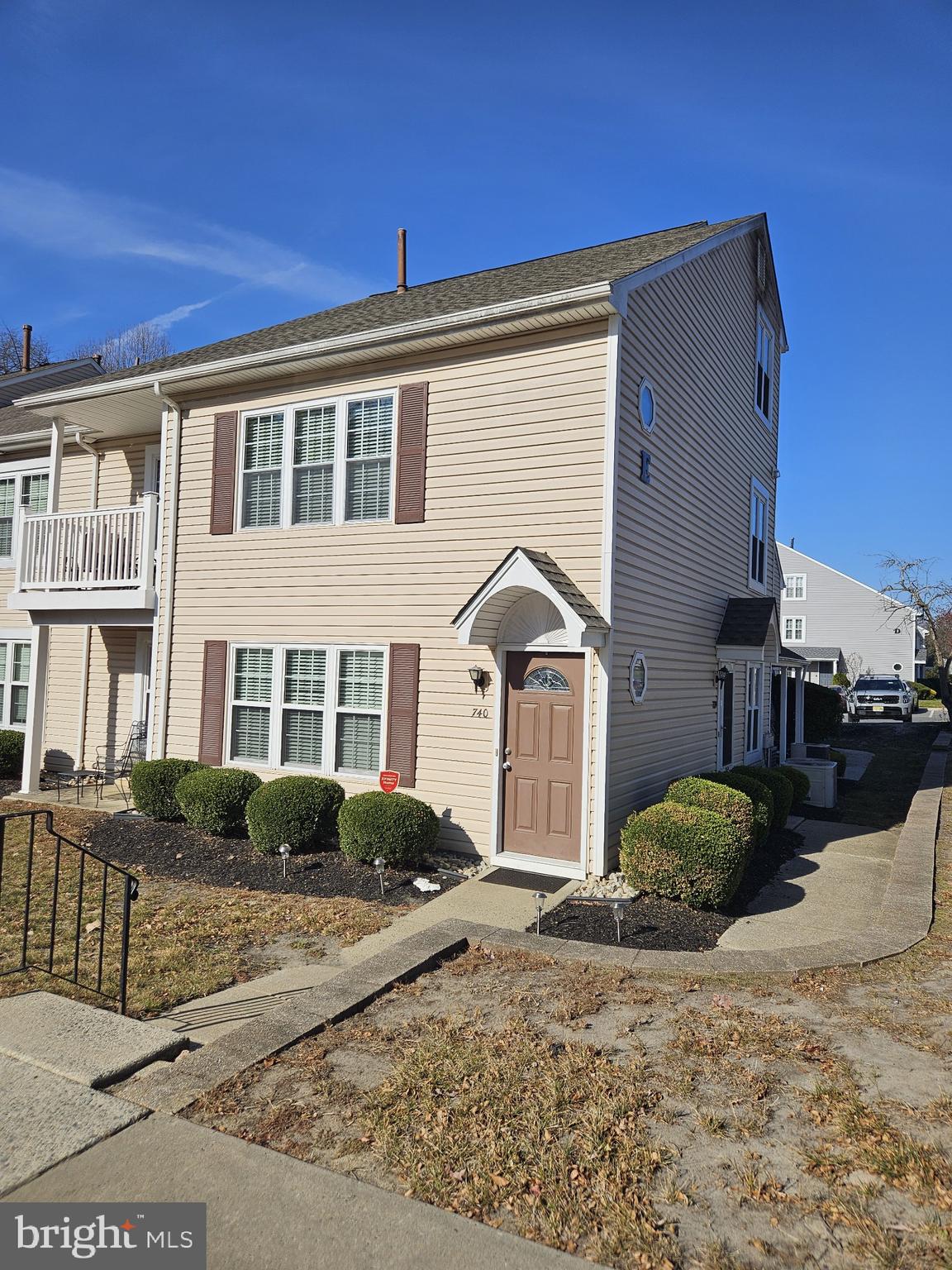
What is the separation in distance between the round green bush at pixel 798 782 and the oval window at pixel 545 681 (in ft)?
20.7

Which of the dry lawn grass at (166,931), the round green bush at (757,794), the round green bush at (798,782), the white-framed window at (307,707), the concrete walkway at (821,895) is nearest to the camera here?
the dry lawn grass at (166,931)

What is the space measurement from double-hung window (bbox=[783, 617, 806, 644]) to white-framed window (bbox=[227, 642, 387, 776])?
4143 centimetres

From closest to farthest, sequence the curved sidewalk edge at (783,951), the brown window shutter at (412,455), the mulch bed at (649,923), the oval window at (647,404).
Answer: the curved sidewalk edge at (783,951) → the mulch bed at (649,923) → the oval window at (647,404) → the brown window shutter at (412,455)

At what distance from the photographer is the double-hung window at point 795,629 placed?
1855 inches

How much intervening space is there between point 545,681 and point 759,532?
8.83 metres

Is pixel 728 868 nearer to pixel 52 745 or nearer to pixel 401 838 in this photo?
pixel 401 838

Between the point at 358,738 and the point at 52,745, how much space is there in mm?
7823

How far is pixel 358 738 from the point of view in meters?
10.2

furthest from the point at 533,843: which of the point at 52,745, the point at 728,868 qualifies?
the point at 52,745

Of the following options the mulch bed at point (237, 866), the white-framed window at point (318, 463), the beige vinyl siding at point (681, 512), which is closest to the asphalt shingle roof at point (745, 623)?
the beige vinyl siding at point (681, 512)

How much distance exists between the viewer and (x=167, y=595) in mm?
11750

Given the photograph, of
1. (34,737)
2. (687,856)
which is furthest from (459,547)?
A: (34,737)

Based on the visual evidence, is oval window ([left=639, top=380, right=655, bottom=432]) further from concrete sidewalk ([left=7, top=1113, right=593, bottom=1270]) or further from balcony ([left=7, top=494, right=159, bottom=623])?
concrete sidewalk ([left=7, top=1113, right=593, bottom=1270])

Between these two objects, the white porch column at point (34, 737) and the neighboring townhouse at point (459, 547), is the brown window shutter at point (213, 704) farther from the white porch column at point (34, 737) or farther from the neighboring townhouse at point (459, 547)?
the white porch column at point (34, 737)
